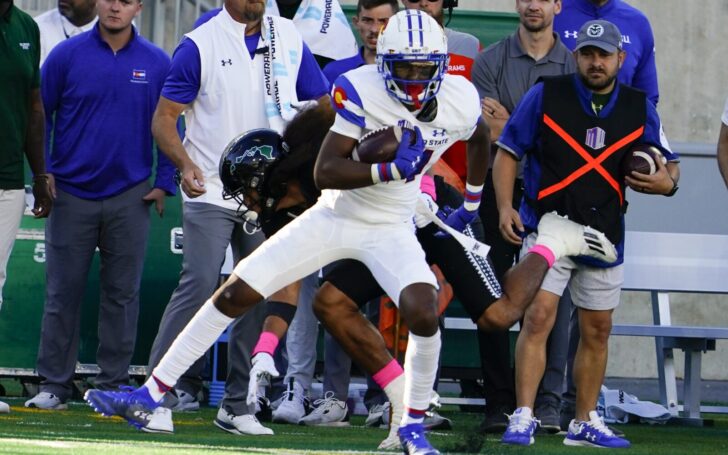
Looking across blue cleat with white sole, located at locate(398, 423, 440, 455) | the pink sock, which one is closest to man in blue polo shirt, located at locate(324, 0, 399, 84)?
the pink sock

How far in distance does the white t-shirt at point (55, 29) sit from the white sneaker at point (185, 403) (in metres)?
2.44

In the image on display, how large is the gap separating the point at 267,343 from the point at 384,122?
1186 mm

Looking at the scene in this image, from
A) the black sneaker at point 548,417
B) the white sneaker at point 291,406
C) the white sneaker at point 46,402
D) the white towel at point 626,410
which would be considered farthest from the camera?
the white towel at point 626,410

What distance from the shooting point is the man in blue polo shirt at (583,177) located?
7.25 metres

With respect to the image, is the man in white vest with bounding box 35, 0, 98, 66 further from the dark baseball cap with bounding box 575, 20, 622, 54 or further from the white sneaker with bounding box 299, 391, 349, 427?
the dark baseball cap with bounding box 575, 20, 622, 54

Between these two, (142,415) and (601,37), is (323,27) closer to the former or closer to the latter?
(601,37)

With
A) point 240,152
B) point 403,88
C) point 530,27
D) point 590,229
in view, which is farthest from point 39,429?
point 530,27

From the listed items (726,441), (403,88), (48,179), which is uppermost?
(403,88)

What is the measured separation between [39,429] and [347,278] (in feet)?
5.05

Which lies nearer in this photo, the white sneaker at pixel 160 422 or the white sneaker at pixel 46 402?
the white sneaker at pixel 160 422

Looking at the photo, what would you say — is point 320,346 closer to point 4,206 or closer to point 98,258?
point 98,258

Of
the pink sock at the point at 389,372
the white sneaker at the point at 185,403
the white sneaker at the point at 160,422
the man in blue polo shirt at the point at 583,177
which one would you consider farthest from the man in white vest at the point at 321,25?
the white sneaker at the point at 160,422

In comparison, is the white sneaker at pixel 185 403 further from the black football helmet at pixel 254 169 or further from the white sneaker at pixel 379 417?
the black football helmet at pixel 254 169

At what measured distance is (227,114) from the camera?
7762 millimetres
